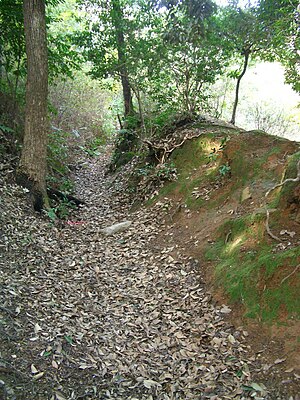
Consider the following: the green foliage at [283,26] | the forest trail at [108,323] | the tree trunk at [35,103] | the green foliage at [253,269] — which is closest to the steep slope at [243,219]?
the green foliage at [253,269]

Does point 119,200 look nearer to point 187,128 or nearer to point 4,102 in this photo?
point 187,128

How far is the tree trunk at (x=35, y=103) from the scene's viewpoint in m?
6.82

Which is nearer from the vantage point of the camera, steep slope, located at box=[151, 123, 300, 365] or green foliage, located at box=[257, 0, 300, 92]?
steep slope, located at box=[151, 123, 300, 365]

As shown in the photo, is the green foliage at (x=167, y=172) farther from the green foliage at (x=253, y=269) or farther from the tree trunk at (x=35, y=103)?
the green foliage at (x=253, y=269)

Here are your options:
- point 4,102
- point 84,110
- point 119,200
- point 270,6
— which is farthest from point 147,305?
point 84,110

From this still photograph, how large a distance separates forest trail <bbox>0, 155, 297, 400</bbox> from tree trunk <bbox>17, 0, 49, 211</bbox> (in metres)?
0.54

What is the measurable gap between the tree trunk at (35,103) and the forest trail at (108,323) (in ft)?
1.77

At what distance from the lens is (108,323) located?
4.25m

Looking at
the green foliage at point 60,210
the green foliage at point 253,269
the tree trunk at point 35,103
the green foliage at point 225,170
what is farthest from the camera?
the green foliage at point 60,210

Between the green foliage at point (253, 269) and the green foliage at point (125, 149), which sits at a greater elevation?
the green foliage at point (125, 149)

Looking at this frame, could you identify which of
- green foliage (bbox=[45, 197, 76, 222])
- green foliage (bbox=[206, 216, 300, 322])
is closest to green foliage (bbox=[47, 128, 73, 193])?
green foliage (bbox=[45, 197, 76, 222])

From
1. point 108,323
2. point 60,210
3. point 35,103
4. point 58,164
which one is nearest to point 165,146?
point 60,210

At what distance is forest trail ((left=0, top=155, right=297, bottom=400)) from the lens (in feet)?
10.6

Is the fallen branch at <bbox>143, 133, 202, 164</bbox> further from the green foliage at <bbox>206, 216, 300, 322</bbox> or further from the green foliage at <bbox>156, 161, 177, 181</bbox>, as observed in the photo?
the green foliage at <bbox>206, 216, 300, 322</bbox>
